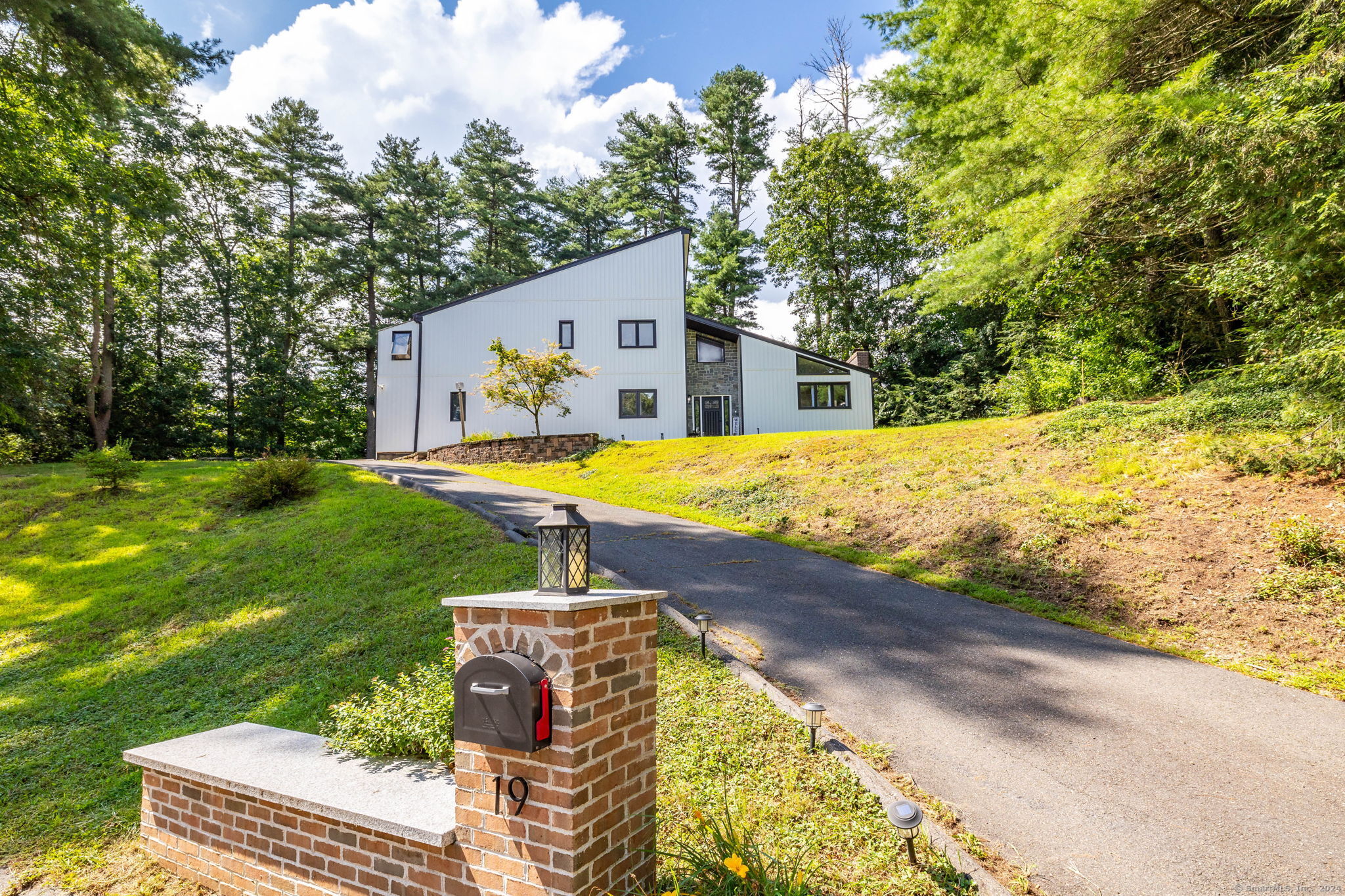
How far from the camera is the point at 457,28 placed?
25.7ft

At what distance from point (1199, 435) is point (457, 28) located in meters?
11.4

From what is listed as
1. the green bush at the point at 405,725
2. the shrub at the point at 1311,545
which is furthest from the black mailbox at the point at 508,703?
the shrub at the point at 1311,545

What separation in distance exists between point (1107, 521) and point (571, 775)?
301 inches

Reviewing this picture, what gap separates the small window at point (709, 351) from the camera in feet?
76.8

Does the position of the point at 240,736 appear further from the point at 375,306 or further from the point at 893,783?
the point at 375,306

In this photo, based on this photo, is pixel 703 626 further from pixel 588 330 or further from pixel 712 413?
pixel 588 330

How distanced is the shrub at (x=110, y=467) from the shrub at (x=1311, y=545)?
19.3m

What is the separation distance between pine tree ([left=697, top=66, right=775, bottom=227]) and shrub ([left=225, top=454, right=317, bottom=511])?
2667cm

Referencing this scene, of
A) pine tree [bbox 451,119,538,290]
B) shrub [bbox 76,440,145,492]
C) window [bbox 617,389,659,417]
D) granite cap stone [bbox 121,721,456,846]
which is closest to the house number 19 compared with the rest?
granite cap stone [bbox 121,721,456,846]

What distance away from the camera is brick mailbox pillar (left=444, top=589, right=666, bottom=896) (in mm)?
2148

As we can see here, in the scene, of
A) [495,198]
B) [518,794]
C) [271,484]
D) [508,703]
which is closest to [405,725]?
[518,794]

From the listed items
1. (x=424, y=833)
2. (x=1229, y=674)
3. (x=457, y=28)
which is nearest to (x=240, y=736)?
(x=424, y=833)

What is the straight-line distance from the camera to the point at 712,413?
23219mm

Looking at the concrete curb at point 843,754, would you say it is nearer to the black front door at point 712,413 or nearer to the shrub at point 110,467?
the shrub at point 110,467
